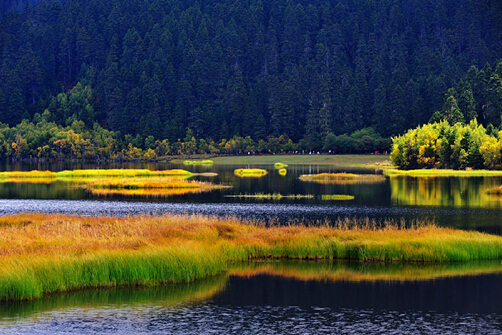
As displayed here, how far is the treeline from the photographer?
151 meters

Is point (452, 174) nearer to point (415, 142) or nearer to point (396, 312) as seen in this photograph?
point (415, 142)

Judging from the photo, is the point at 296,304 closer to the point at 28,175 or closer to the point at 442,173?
the point at 28,175

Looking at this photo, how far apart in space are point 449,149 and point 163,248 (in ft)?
423

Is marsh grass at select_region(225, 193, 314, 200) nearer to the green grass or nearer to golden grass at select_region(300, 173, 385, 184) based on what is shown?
golden grass at select_region(300, 173, 385, 184)

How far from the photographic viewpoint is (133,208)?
75688 mm

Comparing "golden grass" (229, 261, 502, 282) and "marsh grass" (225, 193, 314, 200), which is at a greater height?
"marsh grass" (225, 193, 314, 200)

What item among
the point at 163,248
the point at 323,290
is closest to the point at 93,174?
the point at 163,248

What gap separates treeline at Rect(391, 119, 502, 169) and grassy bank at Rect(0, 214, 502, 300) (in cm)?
10734

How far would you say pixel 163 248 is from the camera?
38656 mm

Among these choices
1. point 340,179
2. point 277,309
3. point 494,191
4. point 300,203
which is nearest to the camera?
point 277,309

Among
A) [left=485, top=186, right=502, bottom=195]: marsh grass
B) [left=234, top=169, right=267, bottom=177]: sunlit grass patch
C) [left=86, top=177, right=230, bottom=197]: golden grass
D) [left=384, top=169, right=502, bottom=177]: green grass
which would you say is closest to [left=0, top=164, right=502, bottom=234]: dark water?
[left=485, top=186, right=502, bottom=195]: marsh grass

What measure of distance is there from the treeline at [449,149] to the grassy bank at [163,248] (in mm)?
107340

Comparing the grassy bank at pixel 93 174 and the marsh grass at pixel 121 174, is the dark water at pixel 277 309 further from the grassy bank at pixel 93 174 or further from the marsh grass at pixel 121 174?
the grassy bank at pixel 93 174

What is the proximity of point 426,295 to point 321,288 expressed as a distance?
5.57 metres
